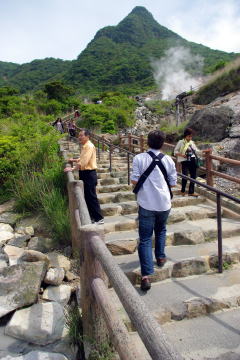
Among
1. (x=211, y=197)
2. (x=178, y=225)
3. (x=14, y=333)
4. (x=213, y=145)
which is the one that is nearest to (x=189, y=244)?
(x=178, y=225)

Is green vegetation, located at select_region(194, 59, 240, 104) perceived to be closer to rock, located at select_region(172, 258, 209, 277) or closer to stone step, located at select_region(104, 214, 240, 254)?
A: stone step, located at select_region(104, 214, 240, 254)

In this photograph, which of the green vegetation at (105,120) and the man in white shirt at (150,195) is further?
the green vegetation at (105,120)

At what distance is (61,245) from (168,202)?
2797 mm

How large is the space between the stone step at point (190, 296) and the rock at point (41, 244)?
232 cm

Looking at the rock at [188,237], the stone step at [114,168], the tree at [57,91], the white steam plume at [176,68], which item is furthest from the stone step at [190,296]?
the white steam plume at [176,68]

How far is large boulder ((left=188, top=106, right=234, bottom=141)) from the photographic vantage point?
11891 millimetres

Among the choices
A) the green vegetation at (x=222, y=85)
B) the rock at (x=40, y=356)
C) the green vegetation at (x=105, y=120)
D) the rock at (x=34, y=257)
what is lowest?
the rock at (x=40, y=356)

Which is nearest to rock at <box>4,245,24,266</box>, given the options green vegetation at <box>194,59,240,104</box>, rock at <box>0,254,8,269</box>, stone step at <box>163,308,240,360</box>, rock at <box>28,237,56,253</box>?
rock at <box>0,254,8,269</box>

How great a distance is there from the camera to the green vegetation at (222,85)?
16.4m

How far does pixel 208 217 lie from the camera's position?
6016 millimetres

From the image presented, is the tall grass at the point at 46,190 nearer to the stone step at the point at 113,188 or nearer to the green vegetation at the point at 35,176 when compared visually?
the green vegetation at the point at 35,176

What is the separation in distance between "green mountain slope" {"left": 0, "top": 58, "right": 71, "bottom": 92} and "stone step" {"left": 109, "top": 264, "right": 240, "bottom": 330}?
69.6m

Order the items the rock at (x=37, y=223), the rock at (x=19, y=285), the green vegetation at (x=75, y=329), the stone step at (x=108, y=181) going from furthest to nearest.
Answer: the stone step at (x=108, y=181)
the rock at (x=37, y=223)
the rock at (x=19, y=285)
the green vegetation at (x=75, y=329)

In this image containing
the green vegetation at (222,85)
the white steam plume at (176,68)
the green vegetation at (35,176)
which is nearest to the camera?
the green vegetation at (35,176)
